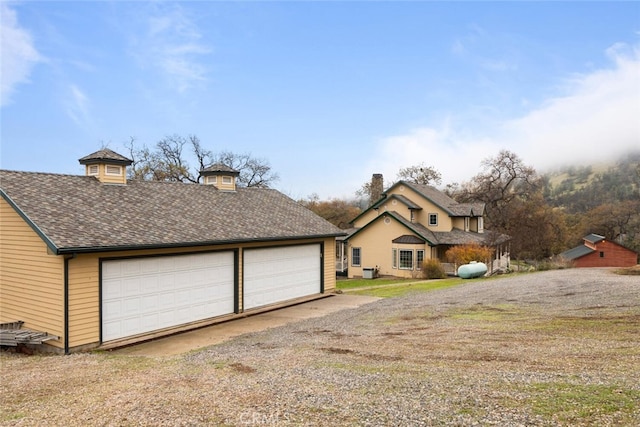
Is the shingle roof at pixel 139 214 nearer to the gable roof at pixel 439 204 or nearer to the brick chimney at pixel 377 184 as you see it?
the gable roof at pixel 439 204

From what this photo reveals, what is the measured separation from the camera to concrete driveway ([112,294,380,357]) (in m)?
11.9

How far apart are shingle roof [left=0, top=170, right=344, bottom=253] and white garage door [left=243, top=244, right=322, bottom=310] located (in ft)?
2.65

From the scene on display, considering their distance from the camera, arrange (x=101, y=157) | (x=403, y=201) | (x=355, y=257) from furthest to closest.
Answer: (x=403, y=201), (x=355, y=257), (x=101, y=157)

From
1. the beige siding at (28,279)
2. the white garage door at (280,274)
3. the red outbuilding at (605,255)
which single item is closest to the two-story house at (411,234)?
the red outbuilding at (605,255)

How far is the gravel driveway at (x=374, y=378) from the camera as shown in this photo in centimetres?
574

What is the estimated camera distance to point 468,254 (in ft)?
97.7

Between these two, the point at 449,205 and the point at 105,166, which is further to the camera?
the point at 449,205

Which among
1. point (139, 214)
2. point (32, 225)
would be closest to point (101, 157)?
point (139, 214)

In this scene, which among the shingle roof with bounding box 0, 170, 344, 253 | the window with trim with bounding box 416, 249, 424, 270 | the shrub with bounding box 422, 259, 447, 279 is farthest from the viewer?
the window with trim with bounding box 416, 249, 424, 270

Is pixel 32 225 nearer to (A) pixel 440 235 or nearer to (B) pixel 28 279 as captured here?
(B) pixel 28 279

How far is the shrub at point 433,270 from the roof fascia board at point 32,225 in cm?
2350

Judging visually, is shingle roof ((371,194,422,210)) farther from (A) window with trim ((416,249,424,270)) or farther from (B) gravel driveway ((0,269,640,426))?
(B) gravel driveway ((0,269,640,426))

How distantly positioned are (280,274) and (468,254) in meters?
16.4

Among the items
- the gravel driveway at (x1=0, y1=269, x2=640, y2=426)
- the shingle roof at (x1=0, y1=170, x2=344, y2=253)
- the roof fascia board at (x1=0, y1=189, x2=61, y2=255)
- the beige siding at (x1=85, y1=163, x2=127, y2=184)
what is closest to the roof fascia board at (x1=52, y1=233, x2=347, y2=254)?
the shingle roof at (x1=0, y1=170, x2=344, y2=253)
